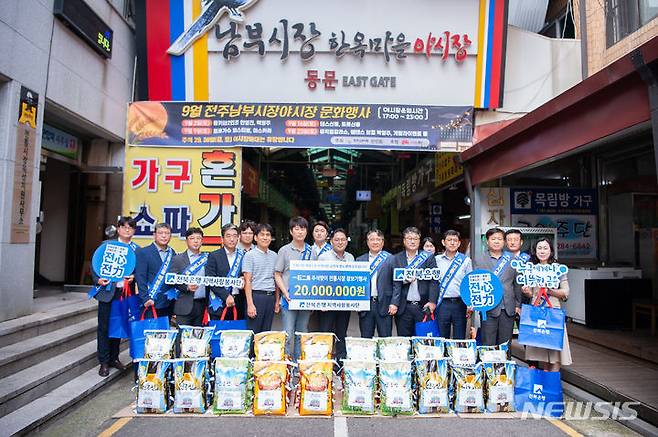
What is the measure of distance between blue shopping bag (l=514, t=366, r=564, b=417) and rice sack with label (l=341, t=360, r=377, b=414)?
4.96ft

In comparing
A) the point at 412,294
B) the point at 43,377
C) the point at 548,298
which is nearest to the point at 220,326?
the point at 43,377

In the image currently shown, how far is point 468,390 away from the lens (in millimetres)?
4348

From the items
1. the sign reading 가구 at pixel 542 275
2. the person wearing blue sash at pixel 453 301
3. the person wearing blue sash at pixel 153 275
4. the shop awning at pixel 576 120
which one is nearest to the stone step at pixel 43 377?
the person wearing blue sash at pixel 153 275

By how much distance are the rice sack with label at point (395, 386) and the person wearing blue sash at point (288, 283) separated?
1.27 metres

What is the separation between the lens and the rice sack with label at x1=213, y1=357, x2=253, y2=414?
13.9ft

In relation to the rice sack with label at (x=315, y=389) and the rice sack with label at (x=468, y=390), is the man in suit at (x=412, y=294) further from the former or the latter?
the rice sack with label at (x=315, y=389)

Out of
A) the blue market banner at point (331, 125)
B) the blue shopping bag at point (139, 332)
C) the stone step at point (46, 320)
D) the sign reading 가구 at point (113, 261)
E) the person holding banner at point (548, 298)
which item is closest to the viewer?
the person holding banner at point (548, 298)

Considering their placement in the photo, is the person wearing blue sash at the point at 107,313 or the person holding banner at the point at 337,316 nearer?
the person wearing blue sash at the point at 107,313

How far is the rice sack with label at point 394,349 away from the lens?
4.43m

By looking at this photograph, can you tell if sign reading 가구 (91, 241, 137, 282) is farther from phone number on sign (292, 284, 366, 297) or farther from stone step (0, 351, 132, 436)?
phone number on sign (292, 284, 366, 297)

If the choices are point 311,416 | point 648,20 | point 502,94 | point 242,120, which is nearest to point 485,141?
point 502,94

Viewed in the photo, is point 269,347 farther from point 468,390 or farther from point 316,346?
point 468,390

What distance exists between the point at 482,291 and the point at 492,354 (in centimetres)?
67

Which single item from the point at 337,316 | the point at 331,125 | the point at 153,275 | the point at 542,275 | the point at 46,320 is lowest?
the point at 46,320
